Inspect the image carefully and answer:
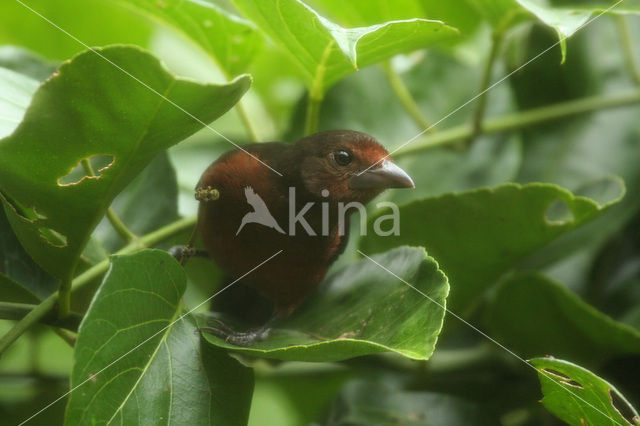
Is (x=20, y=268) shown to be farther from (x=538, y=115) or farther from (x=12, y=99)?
(x=538, y=115)

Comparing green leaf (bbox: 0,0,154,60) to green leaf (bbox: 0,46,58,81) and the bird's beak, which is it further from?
the bird's beak

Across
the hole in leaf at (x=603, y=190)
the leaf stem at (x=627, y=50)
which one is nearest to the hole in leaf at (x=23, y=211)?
the hole in leaf at (x=603, y=190)

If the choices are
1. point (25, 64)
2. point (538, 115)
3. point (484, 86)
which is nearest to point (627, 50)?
point (538, 115)

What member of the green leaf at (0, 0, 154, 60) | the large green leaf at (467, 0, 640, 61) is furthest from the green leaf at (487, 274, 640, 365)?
the green leaf at (0, 0, 154, 60)

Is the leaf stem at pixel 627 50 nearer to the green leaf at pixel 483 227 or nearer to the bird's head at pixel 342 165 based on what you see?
the green leaf at pixel 483 227

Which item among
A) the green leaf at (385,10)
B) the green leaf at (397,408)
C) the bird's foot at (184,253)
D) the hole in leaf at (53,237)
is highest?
the green leaf at (385,10)
